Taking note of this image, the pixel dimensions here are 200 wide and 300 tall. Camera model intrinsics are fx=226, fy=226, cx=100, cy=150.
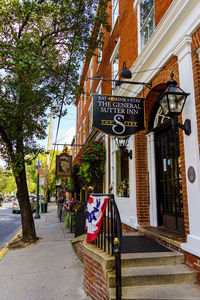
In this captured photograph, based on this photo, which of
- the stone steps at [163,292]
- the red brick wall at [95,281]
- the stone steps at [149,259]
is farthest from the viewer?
the stone steps at [149,259]

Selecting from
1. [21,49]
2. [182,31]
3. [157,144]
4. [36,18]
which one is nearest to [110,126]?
[157,144]

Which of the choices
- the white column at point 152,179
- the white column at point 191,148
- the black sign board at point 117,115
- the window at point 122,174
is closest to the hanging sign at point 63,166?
the window at point 122,174

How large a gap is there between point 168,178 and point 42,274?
3577 mm

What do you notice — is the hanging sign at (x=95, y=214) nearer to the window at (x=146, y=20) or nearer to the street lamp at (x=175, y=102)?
the street lamp at (x=175, y=102)

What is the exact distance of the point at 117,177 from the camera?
820 centimetres

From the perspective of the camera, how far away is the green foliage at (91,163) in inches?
350

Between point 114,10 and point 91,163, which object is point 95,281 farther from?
point 114,10

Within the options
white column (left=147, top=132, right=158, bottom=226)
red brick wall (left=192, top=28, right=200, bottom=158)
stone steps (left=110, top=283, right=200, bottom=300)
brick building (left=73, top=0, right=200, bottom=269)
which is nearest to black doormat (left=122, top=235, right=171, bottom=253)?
brick building (left=73, top=0, right=200, bottom=269)

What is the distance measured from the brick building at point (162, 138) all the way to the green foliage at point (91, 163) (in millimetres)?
860

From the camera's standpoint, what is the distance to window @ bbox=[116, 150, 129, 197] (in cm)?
Answer: 723

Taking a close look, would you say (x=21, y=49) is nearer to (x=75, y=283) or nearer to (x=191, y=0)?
(x=191, y=0)

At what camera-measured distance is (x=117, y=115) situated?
5285 mm

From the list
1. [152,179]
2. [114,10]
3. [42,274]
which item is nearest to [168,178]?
[152,179]

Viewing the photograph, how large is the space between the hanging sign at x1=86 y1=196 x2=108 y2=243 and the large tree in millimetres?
4156
